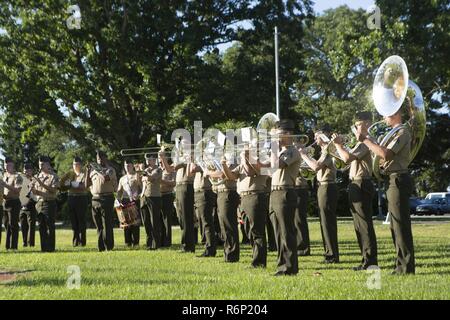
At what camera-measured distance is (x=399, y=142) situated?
29.2 ft

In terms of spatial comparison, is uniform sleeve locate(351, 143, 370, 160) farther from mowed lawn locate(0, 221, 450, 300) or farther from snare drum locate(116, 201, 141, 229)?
snare drum locate(116, 201, 141, 229)

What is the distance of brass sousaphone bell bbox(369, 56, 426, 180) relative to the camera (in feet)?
29.6

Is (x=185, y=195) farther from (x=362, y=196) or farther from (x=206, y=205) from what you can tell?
(x=362, y=196)

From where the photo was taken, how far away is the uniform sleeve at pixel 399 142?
8844mm

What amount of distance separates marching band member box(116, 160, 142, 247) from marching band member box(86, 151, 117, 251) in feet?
4.25

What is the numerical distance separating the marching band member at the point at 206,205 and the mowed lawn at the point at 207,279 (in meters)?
0.38

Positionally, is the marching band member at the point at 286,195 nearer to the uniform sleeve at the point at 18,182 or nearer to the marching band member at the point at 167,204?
the marching band member at the point at 167,204

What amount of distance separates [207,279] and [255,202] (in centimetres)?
197

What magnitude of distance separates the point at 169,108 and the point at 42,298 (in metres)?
23.2

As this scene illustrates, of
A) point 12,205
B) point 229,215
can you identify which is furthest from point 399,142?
point 12,205

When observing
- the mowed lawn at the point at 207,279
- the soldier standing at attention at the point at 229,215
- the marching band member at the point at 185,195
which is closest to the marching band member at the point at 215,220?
the marching band member at the point at 185,195

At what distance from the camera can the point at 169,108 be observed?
3038 cm

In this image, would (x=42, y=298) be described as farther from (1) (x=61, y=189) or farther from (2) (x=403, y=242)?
(1) (x=61, y=189)

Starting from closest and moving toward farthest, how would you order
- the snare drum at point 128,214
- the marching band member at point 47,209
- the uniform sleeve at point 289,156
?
1. the uniform sleeve at point 289,156
2. the marching band member at point 47,209
3. the snare drum at point 128,214
